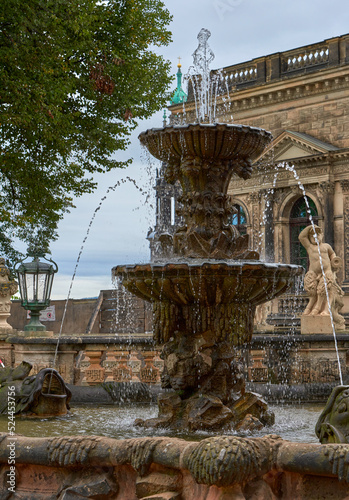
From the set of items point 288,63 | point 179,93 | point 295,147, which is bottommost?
point 295,147

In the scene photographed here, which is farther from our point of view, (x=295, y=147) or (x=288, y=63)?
(x=288, y=63)

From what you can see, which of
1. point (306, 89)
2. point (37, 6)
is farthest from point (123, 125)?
point (306, 89)

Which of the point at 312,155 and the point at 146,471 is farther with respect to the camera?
the point at 312,155

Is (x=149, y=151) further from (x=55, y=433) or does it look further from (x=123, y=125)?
(x=123, y=125)

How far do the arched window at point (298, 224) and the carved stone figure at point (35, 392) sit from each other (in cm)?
2414

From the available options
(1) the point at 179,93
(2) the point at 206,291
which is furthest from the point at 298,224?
(2) the point at 206,291

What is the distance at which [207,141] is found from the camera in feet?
20.6

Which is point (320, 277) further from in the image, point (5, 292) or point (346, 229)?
point (346, 229)

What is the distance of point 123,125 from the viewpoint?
1788cm

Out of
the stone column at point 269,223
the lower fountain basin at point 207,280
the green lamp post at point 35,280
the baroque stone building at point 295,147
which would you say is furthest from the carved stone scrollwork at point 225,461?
the stone column at point 269,223

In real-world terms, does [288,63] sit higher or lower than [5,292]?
higher

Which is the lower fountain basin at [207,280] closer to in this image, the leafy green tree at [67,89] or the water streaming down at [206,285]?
the water streaming down at [206,285]

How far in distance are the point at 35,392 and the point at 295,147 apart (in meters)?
25.0

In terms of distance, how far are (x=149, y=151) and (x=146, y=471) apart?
3.75 metres
